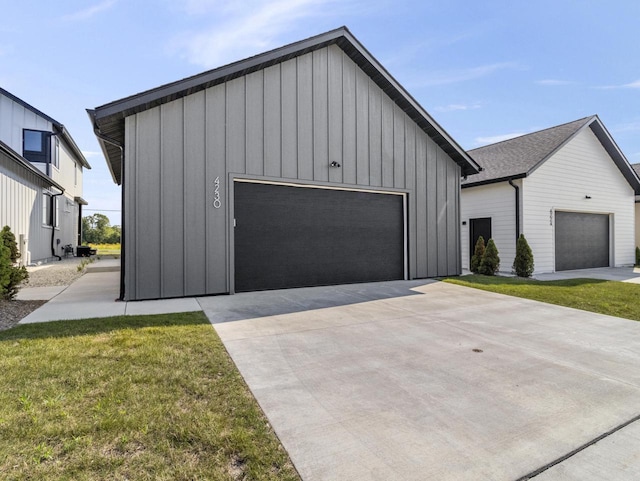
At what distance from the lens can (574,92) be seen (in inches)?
535

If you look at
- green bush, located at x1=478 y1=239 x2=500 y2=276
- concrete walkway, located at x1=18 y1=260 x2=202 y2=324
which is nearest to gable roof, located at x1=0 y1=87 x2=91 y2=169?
concrete walkway, located at x1=18 y1=260 x2=202 y2=324

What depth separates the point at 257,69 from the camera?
702 cm

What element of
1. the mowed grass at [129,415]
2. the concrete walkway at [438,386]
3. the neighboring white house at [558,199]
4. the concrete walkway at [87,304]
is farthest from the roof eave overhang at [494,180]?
the mowed grass at [129,415]

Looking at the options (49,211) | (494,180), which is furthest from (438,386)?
(49,211)

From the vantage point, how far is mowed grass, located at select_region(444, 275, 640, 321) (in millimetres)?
5926

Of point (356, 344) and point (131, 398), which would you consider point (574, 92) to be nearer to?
point (356, 344)

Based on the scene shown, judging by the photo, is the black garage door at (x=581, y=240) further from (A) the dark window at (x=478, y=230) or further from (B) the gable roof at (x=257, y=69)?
(B) the gable roof at (x=257, y=69)

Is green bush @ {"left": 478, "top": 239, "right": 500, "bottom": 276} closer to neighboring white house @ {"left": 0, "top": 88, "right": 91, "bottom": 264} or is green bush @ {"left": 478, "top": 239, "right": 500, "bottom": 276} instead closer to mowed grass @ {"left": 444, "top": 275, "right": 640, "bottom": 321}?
mowed grass @ {"left": 444, "top": 275, "right": 640, "bottom": 321}

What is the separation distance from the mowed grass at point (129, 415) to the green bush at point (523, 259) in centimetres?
999

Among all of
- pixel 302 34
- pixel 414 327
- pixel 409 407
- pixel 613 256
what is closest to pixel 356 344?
pixel 414 327

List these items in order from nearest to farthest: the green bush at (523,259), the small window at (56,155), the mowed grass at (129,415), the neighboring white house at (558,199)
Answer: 1. the mowed grass at (129,415)
2. the green bush at (523,259)
3. the neighboring white house at (558,199)
4. the small window at (56,155)

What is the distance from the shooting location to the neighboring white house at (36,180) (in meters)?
10.9

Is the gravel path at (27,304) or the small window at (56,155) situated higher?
the small window at (56,155)

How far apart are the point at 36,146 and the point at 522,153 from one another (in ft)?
69.5
